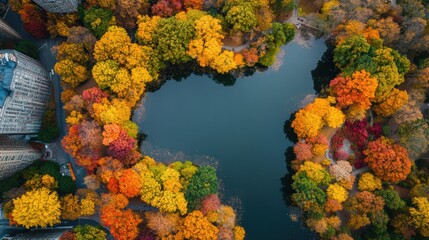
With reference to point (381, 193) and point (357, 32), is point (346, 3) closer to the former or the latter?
point (357, 32)

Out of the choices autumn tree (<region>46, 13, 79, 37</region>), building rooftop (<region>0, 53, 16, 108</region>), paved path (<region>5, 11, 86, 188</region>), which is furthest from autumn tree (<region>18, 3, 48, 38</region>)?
building rooftop (<region>0, 53, 16, 108</region>)

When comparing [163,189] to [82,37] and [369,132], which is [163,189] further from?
[369,132]

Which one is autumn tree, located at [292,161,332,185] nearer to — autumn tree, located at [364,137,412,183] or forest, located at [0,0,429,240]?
forest, located at [0,0,429,240]

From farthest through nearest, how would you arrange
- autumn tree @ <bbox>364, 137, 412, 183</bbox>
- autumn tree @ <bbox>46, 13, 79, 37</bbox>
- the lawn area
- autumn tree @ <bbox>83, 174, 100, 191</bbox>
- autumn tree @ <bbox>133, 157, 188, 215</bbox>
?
the lawn area → autumn tree @ <bbox>46, 13, 79, 37</bbox> → autumn tree @ <bbox>364, 137, 412, 183</bbox> → autumn tree @ <bbox>83, 174, 100, 191</bbox> → autumn tree @ <bbox>133, 157, 188, 215</bbox>

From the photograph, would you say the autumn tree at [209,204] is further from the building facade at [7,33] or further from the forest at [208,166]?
the building facade at [7,33]

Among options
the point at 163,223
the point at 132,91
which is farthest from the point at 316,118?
the point at 132,91

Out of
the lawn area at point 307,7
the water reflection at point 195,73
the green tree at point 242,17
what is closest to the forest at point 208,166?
the green tree at point 242,17
